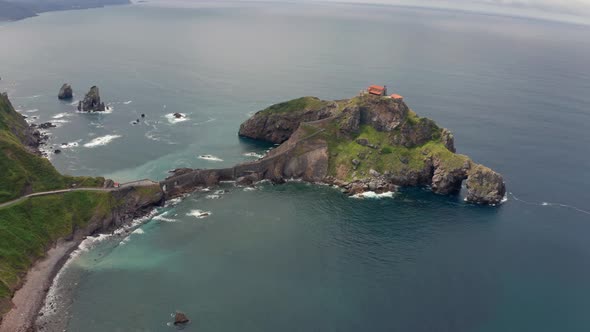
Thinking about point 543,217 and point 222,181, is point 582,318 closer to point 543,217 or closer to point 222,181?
point 543,217

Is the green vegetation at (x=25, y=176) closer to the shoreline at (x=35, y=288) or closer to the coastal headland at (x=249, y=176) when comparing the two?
the coastal headland at (x=249, y=176)

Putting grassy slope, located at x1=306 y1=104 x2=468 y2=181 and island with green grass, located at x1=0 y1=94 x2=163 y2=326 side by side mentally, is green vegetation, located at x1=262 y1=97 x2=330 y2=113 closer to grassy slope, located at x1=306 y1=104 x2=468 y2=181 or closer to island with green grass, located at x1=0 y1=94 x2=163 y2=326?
grassy slope, located at x1=306 y1=104 x2=468 y2=181

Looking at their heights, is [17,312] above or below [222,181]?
below

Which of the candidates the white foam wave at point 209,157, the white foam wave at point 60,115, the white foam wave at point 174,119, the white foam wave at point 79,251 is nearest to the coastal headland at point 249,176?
the white foam wave at point 79,251

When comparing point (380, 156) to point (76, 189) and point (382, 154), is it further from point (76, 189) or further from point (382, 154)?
point (76, 189)

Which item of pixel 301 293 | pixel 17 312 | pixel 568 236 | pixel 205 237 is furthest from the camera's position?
pixel 568 236

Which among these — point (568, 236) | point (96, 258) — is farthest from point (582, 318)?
point (96, 258)
